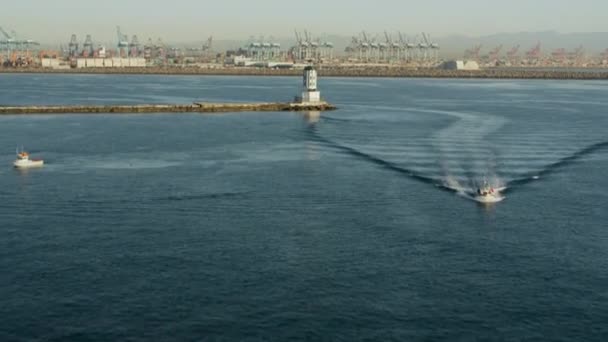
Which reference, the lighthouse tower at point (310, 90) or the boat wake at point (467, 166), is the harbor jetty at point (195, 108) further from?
the boat wake at point (467, 166)

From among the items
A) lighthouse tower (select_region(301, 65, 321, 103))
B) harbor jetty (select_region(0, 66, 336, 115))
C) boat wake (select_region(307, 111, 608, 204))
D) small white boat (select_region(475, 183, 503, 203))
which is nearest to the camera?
small white boat (select_region(475, 183, 503, 203))

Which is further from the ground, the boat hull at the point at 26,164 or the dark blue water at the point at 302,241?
the boat hull at the point at 26,164

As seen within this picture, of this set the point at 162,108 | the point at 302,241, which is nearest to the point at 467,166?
the point at 302,241

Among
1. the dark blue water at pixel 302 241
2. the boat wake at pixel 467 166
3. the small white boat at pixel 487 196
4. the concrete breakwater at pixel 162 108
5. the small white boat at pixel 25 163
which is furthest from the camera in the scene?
the concrete breakwater at pixel 162 108

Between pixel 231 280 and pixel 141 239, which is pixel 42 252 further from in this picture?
pixel 231 280

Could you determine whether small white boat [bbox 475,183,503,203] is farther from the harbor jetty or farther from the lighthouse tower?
the lighthouse tower

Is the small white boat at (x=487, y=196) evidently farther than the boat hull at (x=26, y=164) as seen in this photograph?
No

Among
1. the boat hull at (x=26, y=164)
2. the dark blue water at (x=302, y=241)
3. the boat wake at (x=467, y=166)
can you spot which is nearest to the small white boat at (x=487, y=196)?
the boat wake at (x=467, y=166)

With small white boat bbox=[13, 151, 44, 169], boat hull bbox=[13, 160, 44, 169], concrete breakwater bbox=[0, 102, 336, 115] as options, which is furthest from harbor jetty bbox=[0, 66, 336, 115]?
boat hull bbox=[13, 160, 44, 169]
